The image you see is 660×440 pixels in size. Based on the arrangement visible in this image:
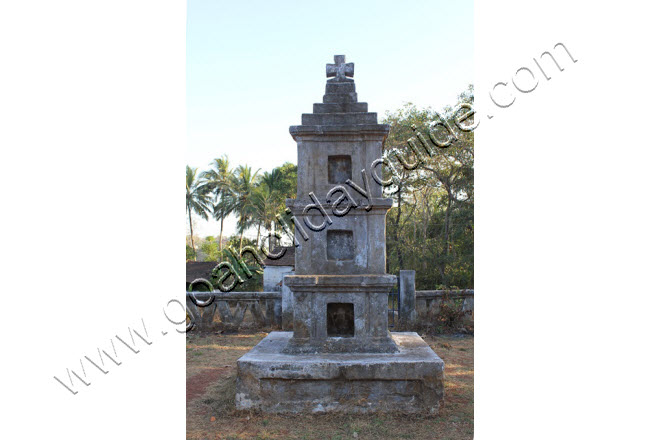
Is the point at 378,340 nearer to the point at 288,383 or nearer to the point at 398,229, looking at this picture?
the point at 288,383

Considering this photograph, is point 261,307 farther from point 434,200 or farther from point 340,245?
point 434,200

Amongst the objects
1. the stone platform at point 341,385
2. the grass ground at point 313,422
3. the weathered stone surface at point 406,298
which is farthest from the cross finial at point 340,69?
the weathered stone surface at point 406,298

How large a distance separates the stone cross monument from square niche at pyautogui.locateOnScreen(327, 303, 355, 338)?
0.02 meters

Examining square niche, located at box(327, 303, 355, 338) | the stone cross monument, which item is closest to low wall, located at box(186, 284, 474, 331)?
square niche, located at box(327, 303, 355, 338)

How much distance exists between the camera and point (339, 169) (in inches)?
287

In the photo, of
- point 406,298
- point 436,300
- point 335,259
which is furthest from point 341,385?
point 436,300

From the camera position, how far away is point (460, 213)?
20.2m

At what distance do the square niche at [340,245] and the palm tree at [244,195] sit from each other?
2654cm

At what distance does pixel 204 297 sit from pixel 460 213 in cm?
1191

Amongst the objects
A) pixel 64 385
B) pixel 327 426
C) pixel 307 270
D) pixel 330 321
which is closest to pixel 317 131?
pixel 307 270

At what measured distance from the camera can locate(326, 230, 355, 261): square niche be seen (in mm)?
7156

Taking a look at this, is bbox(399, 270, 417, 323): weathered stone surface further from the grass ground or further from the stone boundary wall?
the grass ground

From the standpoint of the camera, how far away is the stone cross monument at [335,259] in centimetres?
637

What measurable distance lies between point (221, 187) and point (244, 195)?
238 centimetres
